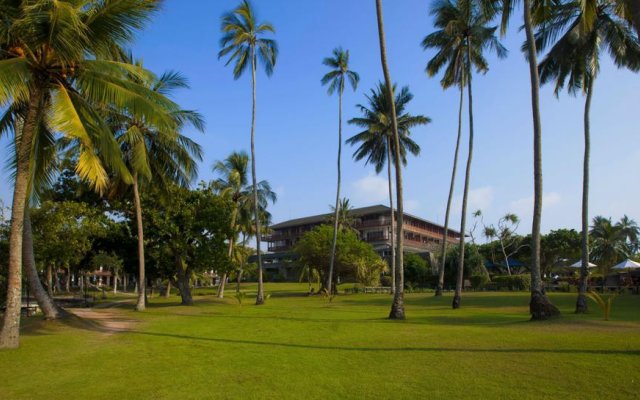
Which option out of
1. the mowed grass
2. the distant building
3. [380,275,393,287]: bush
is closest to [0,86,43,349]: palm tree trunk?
the mowed grass

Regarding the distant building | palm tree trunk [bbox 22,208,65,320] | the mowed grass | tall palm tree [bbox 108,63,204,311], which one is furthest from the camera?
the distant building

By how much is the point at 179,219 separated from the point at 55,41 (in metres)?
19.8

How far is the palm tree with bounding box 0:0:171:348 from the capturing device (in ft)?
35.3

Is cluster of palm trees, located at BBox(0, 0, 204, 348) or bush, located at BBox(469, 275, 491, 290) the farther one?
bush, located at BBox(469, 275, 491, 290)

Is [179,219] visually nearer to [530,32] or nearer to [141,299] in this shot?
[141,299]

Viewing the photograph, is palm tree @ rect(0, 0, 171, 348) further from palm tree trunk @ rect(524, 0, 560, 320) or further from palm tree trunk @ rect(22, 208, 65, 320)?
palm tree trunk @ rect(524, 0, 560, 320)

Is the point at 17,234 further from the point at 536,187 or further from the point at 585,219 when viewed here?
the point at 585,219

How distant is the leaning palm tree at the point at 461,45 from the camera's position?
2600 centimetres

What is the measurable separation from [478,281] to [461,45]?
1052 inches

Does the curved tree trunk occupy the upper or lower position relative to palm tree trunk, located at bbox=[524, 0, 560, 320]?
lower

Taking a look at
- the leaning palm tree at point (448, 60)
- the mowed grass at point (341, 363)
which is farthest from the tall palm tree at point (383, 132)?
the mowed grass at point (341, 363)

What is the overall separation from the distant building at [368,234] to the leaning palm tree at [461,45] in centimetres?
3573

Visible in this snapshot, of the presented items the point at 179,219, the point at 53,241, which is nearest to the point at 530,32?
the point at 179,219

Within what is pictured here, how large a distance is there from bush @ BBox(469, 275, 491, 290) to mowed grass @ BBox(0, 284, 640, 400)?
3272 centimetres
